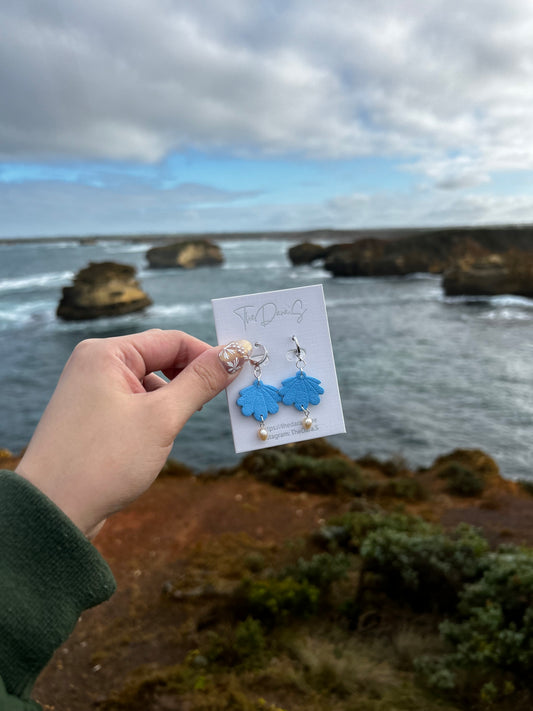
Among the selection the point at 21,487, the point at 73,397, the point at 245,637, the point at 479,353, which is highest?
the point at 73,397

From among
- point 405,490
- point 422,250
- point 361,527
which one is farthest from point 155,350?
point 422,250

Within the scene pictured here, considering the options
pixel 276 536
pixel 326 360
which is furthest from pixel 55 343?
pixel 326 360

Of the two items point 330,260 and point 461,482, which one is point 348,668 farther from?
point 330,260

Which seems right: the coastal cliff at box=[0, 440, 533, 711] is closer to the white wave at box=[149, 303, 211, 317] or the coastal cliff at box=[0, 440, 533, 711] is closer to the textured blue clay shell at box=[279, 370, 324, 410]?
the textured blue clay shell at box=[279, 370, 324, 410]

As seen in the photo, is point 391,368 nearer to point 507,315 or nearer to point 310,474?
point 310,474

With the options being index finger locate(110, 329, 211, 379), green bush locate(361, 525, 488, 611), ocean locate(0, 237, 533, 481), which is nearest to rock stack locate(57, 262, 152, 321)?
ocean locate(0, 237, 533, 481)

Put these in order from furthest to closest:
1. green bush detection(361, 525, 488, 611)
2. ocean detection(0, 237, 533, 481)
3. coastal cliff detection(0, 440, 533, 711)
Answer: ocean detection(0, 237, 533, 481)
green bush detection(361, 525, 488, 611)
coastal cliff detection(0, 440, 533, 711)
